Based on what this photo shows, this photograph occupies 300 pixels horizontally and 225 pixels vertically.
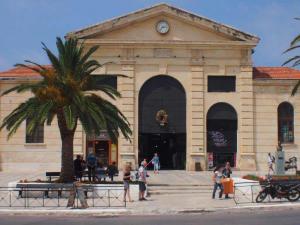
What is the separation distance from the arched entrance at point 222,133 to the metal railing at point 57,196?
18.7 meters

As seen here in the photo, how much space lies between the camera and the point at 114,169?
1215 inches

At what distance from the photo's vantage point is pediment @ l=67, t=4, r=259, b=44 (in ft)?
144

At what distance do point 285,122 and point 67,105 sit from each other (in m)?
22.2

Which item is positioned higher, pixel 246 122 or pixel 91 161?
pixel 246 122

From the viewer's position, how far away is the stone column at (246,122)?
43656 millimetres

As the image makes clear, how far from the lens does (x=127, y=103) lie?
143 feet

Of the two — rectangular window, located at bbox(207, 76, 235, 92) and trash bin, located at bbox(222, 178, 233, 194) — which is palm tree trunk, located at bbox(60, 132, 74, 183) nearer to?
trash bin, located at bbox(222, 178, 233, 194)

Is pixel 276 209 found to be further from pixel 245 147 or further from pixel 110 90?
pixel 245 147

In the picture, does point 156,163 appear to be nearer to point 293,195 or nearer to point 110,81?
point 110,81

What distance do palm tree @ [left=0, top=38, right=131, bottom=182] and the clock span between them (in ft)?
53.6

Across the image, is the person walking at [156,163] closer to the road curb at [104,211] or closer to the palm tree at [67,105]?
the palm tree at [67,105]

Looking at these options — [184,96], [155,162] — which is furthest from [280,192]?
[184,96]

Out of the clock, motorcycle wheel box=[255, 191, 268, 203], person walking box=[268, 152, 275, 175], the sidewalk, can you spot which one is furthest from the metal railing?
the clock

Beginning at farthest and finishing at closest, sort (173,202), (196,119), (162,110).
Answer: (162,110)
(196,119)
(173,202)
